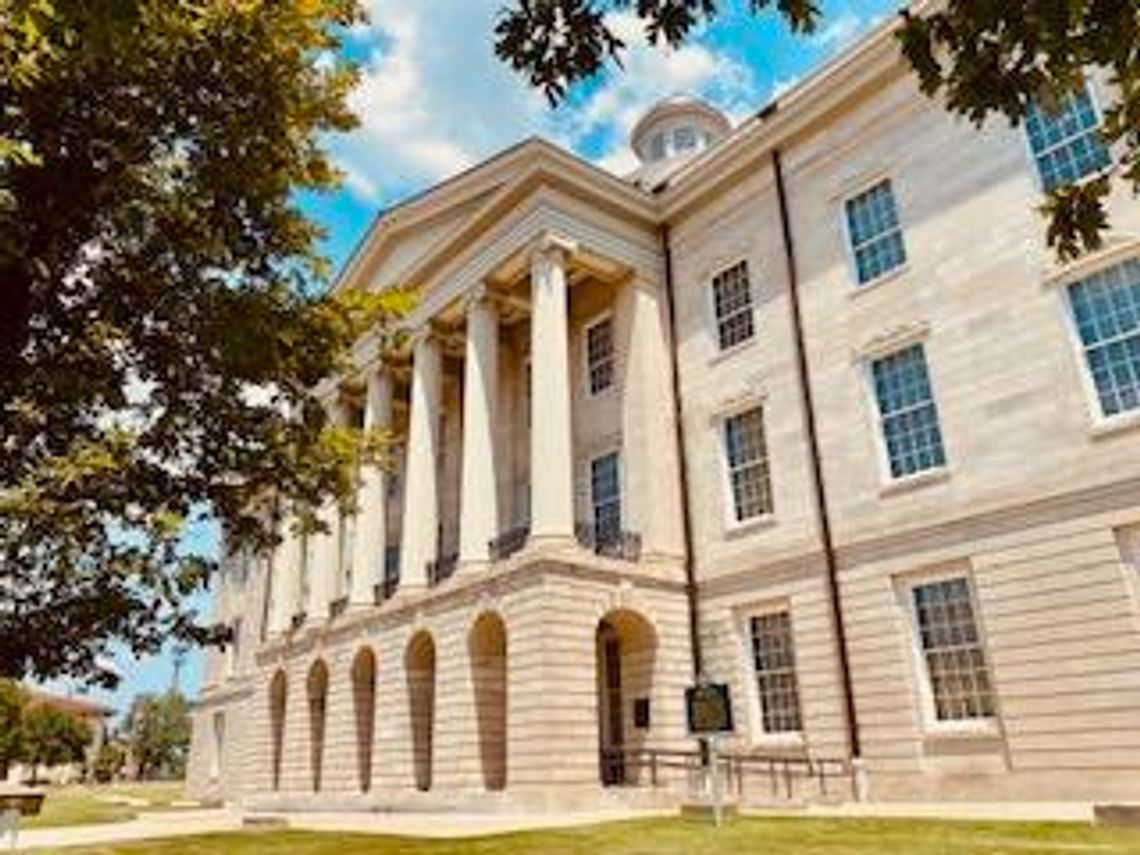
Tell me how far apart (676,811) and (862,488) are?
322 inches

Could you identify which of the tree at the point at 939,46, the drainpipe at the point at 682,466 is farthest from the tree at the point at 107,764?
the tree at the point at 939,46

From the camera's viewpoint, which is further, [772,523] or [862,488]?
[772,523]

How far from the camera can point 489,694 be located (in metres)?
25.0

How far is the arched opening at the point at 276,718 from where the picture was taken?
35.5 m

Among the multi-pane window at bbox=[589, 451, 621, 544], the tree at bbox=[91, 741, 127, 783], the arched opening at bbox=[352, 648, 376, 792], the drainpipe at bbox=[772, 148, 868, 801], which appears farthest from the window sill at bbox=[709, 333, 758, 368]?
the tree at bbox=[91, 741, 127, 783]

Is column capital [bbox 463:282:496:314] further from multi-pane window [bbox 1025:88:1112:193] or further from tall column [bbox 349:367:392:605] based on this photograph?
multi-pane window [bbox 1025:88:1112:193]

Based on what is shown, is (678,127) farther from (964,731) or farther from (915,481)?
(964,731)

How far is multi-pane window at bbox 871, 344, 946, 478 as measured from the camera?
20.8 meters

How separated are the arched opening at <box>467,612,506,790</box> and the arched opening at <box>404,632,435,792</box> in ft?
7.40

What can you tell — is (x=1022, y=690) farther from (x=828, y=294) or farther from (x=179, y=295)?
(x=179, y=295)

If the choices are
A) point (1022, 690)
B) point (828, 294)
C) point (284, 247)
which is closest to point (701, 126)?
point (828, 294)

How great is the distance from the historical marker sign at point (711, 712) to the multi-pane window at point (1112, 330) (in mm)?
9015

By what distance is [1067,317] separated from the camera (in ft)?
61.4

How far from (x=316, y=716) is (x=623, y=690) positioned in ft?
44.6
